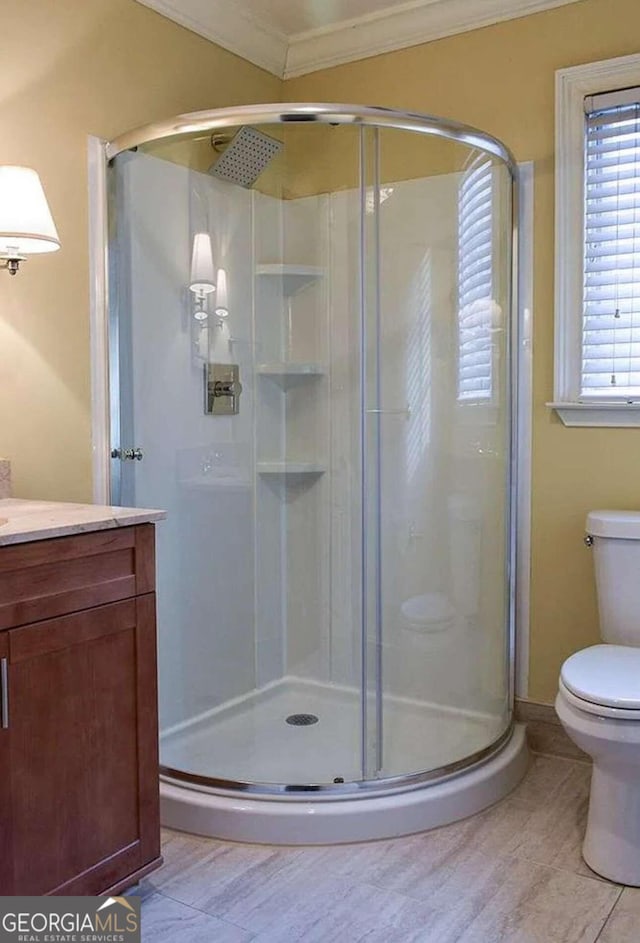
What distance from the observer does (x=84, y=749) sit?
1.68 m

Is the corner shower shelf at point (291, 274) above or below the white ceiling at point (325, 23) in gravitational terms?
below

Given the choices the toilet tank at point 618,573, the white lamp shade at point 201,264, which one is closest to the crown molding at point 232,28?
the white lamp shade at point 201,264

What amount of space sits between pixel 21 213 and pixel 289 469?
3.81 ft

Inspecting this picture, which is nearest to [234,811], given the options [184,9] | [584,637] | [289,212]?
[584,637]

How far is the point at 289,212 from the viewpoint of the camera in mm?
2619

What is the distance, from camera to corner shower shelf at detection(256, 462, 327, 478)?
8.82 ft

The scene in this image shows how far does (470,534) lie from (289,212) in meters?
1.15

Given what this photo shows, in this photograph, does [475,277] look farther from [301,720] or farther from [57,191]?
[301,720]

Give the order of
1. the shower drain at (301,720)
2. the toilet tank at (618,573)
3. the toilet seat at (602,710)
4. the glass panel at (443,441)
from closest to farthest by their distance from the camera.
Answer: the toilet seat at (602,710) → the toilet tank at (618,573) → the glass panel at (443,441) → the shower drain at (301,720)

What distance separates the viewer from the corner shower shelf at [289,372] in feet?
8.61

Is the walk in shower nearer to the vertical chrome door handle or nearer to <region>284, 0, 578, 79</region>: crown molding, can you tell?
<region>284, 0, 578, 79</region>: crown molding

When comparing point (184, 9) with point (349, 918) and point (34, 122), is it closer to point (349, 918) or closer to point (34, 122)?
point (34, 122)

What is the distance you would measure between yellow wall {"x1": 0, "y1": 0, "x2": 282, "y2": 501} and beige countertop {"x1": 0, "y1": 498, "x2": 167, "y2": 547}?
28cm

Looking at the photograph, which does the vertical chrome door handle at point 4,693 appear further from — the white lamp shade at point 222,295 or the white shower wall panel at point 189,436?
the white lamp shade at point 222,295
